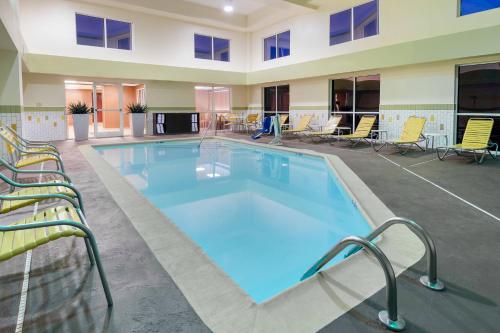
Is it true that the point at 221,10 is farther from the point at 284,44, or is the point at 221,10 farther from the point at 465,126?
the point at 465,126

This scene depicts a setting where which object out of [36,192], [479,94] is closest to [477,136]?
[479,94]

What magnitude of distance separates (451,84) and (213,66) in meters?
9.28

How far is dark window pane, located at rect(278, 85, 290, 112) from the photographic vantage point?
1457 centimetres

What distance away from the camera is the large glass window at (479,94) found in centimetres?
816

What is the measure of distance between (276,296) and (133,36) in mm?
12858

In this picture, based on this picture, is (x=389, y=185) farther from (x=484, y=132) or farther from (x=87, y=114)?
(x=87, y=114)

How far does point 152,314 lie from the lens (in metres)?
1.93

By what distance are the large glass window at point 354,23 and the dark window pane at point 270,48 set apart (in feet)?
10.7

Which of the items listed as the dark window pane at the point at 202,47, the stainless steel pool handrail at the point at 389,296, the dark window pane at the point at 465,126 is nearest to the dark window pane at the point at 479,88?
the dark window pane at the point at 465,126

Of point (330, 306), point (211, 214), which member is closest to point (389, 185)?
point (211, 214)

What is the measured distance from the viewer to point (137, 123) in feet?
43.9

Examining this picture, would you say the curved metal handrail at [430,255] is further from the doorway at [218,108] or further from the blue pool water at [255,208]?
the doorway at [218,108]

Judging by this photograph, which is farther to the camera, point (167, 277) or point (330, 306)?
point (167, 277)

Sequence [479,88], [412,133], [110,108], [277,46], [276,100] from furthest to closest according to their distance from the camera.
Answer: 1. [110,108]
2. [276,100]
3. [277,46]
4. [412,133]
5. [479,88]
